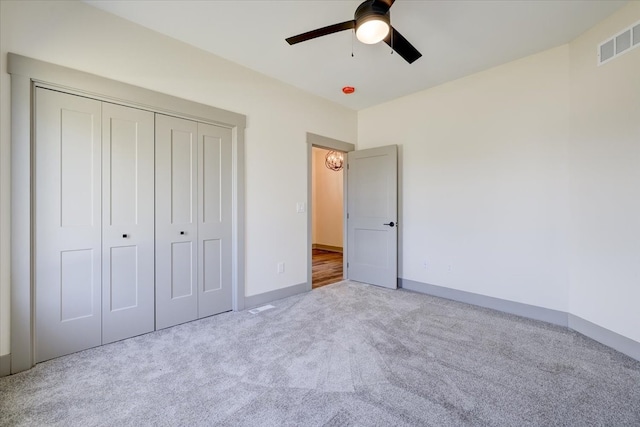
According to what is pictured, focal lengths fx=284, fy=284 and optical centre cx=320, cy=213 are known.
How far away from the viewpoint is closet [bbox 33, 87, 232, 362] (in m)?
2.17

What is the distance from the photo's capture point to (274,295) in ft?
11.8

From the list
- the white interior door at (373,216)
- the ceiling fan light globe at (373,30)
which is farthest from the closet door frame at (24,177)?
the white interior door at (373,216)

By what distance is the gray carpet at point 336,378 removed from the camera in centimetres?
162

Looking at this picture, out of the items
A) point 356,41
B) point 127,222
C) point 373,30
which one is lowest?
point 127,222

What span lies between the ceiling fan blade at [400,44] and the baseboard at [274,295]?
2914mm

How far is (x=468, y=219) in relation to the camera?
11.6ft

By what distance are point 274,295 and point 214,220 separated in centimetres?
123

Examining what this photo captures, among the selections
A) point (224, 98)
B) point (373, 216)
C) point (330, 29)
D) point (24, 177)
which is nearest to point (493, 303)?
point (373, 216)

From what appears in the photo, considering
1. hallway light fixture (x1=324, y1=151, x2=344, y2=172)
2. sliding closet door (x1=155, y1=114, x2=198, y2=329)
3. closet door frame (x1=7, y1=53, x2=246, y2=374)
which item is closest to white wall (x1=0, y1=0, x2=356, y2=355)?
closet door frame (x1=7, y1=53, x2=246, y2=374)

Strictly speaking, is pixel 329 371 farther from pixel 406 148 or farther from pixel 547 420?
pixel 406 148

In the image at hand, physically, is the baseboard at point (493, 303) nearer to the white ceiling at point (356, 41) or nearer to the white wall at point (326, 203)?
the white ceiling at point (356, 41)

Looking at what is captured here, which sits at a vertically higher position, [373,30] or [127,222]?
[373,30]

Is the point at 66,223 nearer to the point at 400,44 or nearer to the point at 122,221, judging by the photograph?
the point at 122,221

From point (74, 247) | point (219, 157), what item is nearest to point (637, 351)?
point (219, 157)
